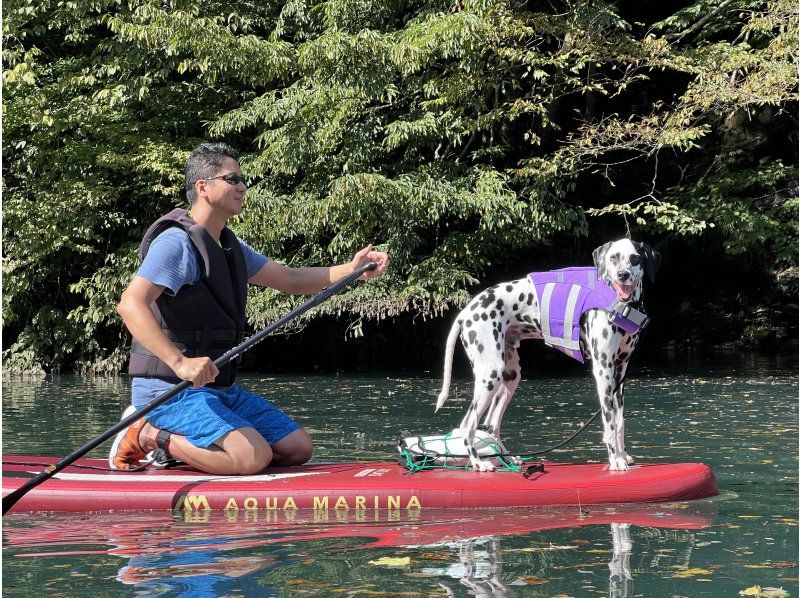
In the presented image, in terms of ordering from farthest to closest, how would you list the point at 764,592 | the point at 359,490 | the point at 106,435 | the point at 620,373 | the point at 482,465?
the point at 482,465
the point at 620,373
the point at 359,490
the point at 106,435
the point at 764,592

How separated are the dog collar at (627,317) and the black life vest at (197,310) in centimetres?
181

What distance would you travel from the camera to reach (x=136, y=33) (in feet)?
Answer: 50.3

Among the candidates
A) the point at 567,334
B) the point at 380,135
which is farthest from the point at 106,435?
the point at 380,135

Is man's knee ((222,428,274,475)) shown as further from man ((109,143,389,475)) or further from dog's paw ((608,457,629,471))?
dog's paw ((608,457,629,471))

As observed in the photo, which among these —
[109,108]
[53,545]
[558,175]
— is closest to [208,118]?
[109,108]

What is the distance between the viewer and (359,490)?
5.25m

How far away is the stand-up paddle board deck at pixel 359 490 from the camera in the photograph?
5203 millimetres

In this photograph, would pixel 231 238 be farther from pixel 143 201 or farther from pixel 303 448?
pixel 143 201

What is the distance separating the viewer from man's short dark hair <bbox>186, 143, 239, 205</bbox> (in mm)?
5344

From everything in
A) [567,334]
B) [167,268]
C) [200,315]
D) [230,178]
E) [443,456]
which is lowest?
[443,456]

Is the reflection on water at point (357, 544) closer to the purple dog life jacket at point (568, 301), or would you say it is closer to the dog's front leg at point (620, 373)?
the dog's front leg at point (620, 373)

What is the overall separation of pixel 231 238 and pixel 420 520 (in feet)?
5.47

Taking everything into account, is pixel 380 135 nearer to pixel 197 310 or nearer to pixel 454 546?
pixel 197 310

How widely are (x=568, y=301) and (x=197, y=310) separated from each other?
1802 mm
